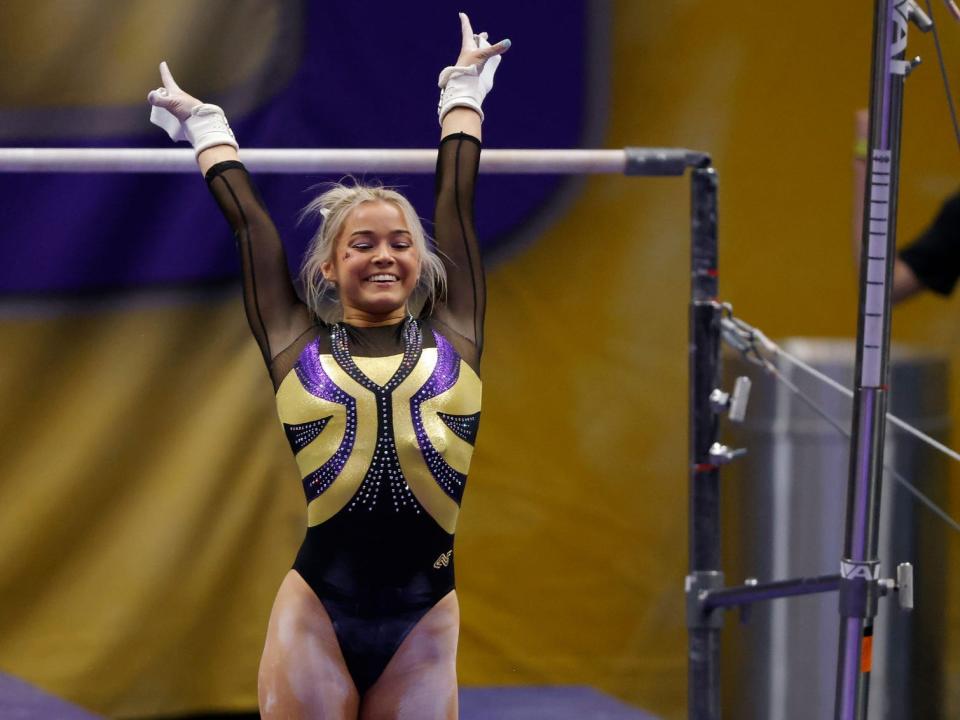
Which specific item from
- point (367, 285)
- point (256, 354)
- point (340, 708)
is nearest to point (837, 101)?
point (256, 354)

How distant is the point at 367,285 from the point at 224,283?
1360mm

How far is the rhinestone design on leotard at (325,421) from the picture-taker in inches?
70.4

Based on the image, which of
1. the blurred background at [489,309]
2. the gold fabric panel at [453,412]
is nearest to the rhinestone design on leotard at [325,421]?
the gold fabric panel at [453,412]

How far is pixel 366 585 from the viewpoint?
1.78 metres

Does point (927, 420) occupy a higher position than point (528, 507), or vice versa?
point (927, 420)

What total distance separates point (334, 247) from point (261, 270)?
0.13 m

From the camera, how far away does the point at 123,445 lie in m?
3.07

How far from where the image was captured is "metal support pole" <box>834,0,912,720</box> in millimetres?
1647

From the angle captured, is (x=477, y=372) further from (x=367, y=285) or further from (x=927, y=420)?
A: (x=927, y=420)

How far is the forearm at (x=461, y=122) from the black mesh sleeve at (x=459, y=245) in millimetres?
28

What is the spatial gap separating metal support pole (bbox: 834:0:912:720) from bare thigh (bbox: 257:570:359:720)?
684 millimetres

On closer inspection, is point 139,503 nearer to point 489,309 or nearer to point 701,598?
point 489,309

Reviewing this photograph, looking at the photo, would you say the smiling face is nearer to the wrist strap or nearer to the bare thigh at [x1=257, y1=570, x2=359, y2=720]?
the wrist strap

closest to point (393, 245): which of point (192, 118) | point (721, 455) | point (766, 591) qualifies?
point (192, 118)
